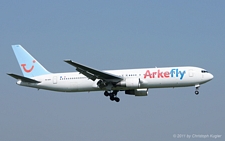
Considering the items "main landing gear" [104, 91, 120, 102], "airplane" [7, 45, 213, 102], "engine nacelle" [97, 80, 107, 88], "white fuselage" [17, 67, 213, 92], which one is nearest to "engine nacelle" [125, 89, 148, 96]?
"airplane" [7, 45, 213, 102]

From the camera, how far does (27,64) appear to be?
6231 centimetres

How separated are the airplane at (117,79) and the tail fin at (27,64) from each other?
94 cm

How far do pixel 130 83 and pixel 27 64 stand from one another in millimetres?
15009

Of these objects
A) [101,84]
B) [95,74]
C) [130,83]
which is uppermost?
[95,74]

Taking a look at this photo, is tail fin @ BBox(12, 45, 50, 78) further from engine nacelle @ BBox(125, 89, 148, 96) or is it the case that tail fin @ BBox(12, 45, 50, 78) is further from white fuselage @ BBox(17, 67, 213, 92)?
engine nacelle @ BBox(125, 89, 148, 96)

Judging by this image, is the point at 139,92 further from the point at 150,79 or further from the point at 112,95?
the point at 150,79

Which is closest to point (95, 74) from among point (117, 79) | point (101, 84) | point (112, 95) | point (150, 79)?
point (101, 84)

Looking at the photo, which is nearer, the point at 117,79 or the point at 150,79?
the point at 150,79

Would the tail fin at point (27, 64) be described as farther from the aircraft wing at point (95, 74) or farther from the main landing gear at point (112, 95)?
the main landing gear at point (112, 95)

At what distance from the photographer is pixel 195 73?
5538 cm

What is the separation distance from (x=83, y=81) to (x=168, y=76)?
33.2 feet

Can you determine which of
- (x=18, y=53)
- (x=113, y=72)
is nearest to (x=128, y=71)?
(x=113, y=72)

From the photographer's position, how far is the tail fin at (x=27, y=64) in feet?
200

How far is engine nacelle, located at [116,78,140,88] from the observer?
5484 centimetres
